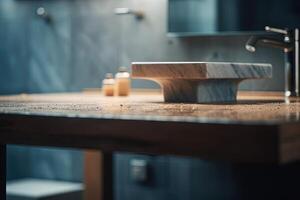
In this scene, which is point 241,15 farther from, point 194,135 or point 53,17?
point 194,135

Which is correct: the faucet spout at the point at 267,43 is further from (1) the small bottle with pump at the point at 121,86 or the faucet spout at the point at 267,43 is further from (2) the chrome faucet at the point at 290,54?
(1) the small bottle with pump at the point at 121,86

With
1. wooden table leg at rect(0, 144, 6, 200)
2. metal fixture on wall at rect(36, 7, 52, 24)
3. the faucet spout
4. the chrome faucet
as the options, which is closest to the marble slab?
the faucet spout

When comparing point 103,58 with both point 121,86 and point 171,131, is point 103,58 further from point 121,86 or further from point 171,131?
point 171,131

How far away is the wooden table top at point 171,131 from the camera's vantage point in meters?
1.33

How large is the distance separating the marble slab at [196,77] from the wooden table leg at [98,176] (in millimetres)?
688

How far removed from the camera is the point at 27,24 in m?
A: 3.54

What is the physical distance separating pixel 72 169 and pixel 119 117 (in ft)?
6.34

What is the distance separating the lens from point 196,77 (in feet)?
6.60

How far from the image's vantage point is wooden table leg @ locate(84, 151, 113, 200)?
2744 mm

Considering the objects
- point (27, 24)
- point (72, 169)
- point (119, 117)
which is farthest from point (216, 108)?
point (27, 24)

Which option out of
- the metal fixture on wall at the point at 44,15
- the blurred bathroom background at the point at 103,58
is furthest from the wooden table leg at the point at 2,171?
the metal fixture on wall at the point at 44,15

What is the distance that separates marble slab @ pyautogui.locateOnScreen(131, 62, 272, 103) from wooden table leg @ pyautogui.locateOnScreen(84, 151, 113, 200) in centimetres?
69

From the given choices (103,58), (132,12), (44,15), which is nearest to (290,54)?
(132,12)

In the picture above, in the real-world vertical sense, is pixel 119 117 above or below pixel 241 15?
below
